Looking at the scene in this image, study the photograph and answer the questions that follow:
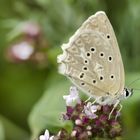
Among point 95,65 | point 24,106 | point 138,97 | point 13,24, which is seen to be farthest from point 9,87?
point 95,65

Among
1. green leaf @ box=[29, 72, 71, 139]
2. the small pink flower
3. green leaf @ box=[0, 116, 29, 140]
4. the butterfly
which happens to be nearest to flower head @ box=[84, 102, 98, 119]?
the butterfly

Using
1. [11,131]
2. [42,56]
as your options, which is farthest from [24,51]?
[11,131]

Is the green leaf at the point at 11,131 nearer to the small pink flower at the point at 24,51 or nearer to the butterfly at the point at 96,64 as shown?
the small pink flower at the point at 24,51

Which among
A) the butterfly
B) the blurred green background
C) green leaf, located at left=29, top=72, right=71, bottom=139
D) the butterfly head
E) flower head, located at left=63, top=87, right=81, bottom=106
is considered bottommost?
the butterfly head

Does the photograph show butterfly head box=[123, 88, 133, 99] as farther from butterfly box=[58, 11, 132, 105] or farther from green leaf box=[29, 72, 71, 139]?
green leaf box=[29, 72, 71, 139]

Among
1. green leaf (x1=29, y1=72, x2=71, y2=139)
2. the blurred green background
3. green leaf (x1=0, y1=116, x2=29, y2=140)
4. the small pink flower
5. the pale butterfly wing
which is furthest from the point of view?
the small pink flower

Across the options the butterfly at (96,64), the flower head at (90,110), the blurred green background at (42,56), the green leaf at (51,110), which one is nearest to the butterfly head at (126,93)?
the butterfly at (96,64)

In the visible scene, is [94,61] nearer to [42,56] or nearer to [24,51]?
[42,56]
